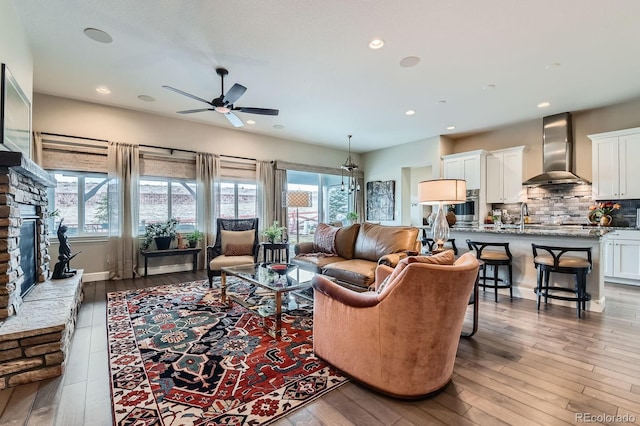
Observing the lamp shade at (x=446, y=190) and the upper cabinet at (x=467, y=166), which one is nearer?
the lamp shade at (x=446, y=190)

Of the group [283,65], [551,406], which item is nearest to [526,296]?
[551,406]

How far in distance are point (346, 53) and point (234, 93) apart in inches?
55.7

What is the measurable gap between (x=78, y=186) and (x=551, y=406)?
6583mm

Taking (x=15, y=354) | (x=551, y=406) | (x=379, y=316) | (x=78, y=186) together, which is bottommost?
(x=551, y=406)

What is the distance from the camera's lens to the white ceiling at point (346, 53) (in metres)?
2.62

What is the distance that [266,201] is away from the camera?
22.1 ft

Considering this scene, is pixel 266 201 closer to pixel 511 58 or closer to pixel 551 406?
pixel 511 58

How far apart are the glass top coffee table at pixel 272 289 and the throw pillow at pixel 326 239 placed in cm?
85

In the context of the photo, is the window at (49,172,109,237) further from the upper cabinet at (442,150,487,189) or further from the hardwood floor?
the upper cabinet at (442,150,487,189)

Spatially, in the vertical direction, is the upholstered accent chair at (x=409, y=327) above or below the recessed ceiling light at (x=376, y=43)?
below

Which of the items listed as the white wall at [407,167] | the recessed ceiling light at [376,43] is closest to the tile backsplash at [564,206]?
the white wall at [407,167]

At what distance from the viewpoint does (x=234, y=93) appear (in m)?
3.51

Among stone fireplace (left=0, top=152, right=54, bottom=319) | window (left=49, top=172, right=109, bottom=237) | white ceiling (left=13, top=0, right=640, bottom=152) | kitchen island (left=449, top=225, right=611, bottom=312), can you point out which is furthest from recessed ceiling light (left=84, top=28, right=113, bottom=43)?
kitchen island (left=449, top=225, right=611, bottom=312)

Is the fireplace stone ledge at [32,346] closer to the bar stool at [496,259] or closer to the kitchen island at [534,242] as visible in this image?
the bar stool at [496,259]
